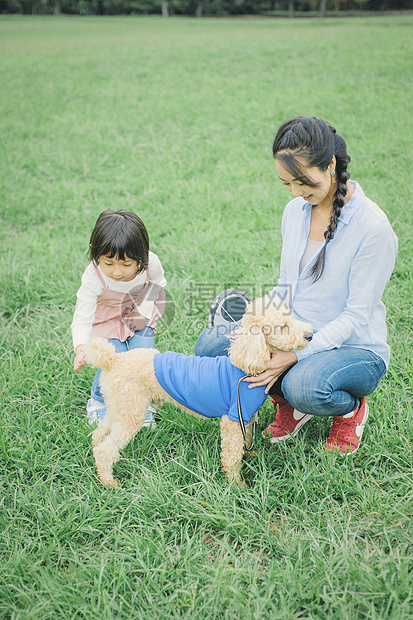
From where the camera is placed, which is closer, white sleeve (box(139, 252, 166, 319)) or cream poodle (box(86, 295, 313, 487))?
cream poodle (box(86, 295, 313, 487))

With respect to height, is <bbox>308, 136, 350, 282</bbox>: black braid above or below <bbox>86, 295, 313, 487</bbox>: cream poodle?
above

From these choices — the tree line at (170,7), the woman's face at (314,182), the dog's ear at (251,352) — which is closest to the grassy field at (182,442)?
the dog's ear at (251,352)

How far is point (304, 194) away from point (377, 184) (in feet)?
11.3

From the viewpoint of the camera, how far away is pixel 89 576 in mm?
1704

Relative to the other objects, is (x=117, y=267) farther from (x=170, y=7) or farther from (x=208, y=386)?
(x=170, y=7)

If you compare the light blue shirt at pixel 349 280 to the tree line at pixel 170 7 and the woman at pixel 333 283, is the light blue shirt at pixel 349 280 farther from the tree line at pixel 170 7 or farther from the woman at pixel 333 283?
the tree line at pixel 170 7

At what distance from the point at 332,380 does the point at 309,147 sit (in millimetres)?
1053

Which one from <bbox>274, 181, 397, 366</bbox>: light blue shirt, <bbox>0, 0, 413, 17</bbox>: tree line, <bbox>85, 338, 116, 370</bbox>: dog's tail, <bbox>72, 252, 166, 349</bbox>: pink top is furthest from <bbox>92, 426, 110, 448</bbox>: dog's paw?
<bbox>0, 0, 413, 17</bbox>: tree line

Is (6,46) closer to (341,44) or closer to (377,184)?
(341,44)

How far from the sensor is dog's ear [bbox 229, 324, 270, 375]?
189cm

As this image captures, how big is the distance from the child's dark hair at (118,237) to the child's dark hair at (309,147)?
838 mm

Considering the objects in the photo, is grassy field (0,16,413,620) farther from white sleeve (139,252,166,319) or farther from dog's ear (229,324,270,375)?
dog's ear (229,324,270,375)

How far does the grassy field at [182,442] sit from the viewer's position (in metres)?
1.61

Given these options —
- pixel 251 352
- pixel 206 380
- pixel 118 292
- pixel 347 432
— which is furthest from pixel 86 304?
pixel 347 432
